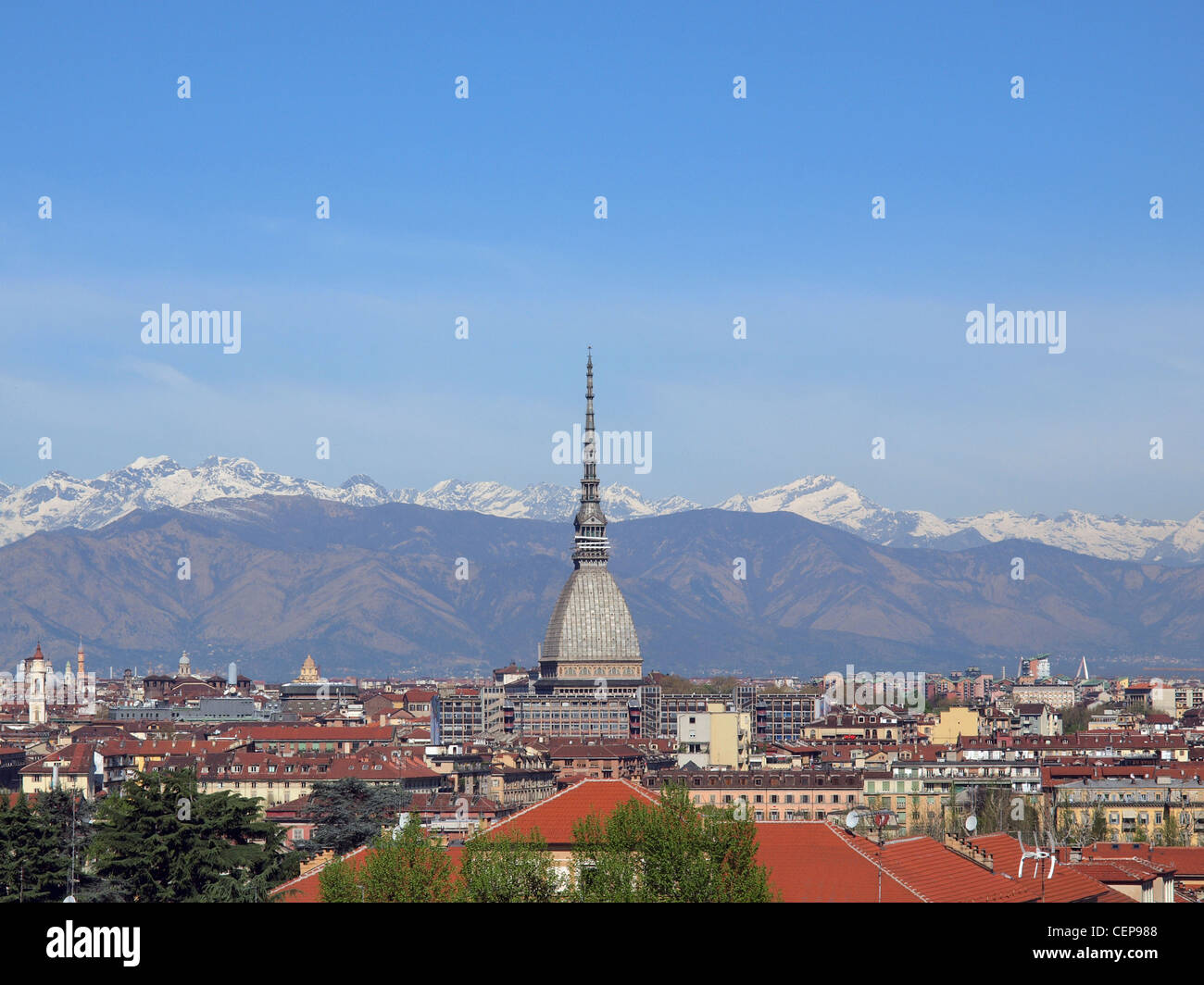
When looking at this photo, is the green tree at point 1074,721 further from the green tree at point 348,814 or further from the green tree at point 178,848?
the green tree at point 178,848

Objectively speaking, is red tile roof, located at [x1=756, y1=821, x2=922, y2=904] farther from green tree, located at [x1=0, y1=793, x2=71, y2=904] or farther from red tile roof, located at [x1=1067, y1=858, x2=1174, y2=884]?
green tree, located at [x1=0, y1=793, x2=71, y2=904]

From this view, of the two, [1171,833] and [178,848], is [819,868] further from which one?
[1171,833]

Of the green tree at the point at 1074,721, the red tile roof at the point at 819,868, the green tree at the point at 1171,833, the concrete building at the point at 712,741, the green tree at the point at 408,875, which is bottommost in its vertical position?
the green tree at the point at 1074,721

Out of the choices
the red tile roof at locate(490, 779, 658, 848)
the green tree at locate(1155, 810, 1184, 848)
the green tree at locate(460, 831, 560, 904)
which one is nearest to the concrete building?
the green tree at locate(1155, 810, 1184, 848)

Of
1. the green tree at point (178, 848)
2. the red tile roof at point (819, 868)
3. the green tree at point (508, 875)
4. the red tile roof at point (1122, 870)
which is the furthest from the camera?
the green tree at point (178, 848)

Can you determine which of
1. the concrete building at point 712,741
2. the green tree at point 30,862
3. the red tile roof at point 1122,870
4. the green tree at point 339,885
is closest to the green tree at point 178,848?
the green tree at point 30,862

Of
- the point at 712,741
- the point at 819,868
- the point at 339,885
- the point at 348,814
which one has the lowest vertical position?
the point at 712,741

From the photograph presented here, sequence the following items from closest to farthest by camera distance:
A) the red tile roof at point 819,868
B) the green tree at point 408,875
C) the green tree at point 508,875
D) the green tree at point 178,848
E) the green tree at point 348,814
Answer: the green tree at point 508,875 < the green tree at point 408,875 < the red tile roof at point 819,868 < the green tree at point 178,848 < the green tree at point 348,814

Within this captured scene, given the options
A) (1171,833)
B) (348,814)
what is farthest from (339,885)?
(1171,833)
